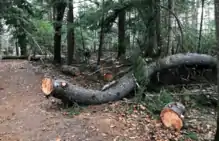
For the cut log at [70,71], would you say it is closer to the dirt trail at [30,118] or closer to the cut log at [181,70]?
the dirt trail at [30,118]

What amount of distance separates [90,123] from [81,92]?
1.40 m

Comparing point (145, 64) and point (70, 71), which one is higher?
point (145, 64)

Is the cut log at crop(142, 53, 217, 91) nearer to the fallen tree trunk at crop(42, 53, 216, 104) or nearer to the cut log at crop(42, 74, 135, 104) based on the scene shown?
the fallen tree trunk at crop(42, 53, 216, 104)

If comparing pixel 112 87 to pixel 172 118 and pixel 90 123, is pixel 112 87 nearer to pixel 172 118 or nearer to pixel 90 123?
pixel 90 123

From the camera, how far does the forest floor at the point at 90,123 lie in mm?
6211

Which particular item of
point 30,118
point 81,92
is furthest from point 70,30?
point 30,118

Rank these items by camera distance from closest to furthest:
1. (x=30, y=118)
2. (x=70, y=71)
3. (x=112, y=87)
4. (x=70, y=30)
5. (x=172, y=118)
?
1. (x=172, y=118)
2. (x=30, y=118)
3. (x=112, y=87)
4. (x=70, y=71)
5. (x=70, y=30)

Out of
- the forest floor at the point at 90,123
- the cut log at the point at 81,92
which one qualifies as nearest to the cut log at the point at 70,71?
the forest floor at the point at 90,123

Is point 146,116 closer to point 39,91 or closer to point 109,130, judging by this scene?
point 109,130

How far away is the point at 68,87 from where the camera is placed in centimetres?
773

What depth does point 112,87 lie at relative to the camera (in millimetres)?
8617

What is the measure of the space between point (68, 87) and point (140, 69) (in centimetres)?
215

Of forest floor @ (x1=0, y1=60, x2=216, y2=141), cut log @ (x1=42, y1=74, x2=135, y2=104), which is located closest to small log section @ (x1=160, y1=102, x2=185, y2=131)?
forest floor @ (x1=0, y1=60, x2=216, y2=141)

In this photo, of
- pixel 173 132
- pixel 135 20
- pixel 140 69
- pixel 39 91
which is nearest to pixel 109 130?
pixel 173 132
